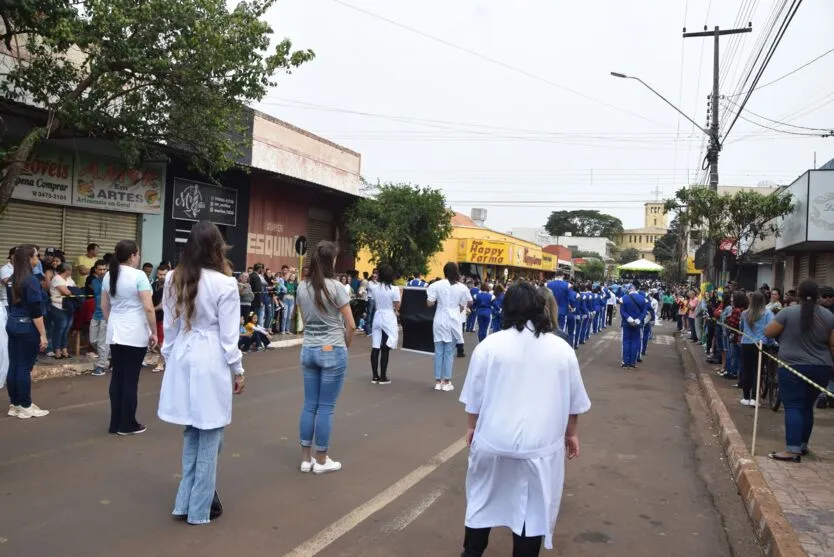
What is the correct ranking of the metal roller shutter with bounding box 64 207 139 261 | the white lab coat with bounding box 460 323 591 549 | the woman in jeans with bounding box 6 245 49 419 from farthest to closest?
1. the metal roller shutter with bounding box 64 207 139 261
2. the woman in jeans with bounding box 6 245 49 419
3. the white lab coat with bounding box 460 323 591 549

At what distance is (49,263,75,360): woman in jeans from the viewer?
34.7ft

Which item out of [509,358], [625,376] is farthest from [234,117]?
[509,358]

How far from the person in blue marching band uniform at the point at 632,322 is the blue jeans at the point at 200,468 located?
440 inches

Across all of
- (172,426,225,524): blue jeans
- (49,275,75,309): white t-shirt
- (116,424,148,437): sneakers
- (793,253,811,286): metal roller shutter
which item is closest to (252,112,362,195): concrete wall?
(49,275,75,309): white t-shirt

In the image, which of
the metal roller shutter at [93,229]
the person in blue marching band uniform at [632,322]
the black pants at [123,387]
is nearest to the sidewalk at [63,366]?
the black pants at [123,387]

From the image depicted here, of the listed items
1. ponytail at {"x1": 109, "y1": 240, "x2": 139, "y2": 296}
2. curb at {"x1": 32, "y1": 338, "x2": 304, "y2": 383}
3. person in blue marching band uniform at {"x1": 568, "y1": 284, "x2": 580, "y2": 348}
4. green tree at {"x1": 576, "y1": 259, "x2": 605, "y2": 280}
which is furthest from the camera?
green tree at {"x1": 576, "y1": 259, "x2": 605, "y2": 280}

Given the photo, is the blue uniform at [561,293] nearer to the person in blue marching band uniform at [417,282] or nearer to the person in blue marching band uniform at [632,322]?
the person in blue marching band uniform at [632,322]

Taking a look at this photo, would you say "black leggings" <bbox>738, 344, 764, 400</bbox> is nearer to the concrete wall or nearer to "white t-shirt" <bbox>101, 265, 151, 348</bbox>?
"white t-shirt" <bbox>101, 265, 151, 348</bbox>

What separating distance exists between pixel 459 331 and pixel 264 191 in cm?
1269

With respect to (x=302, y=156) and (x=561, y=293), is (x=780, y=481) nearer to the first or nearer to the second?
(x=561, y=293)

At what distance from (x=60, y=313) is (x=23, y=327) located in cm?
405

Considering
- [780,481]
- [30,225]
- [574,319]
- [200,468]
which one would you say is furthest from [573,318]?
[200,468]

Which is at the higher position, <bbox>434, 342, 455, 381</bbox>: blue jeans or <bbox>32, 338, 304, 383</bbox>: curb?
<bbox>434, 342, 455, 381</bbox>: blue jeans

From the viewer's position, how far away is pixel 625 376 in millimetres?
13102
